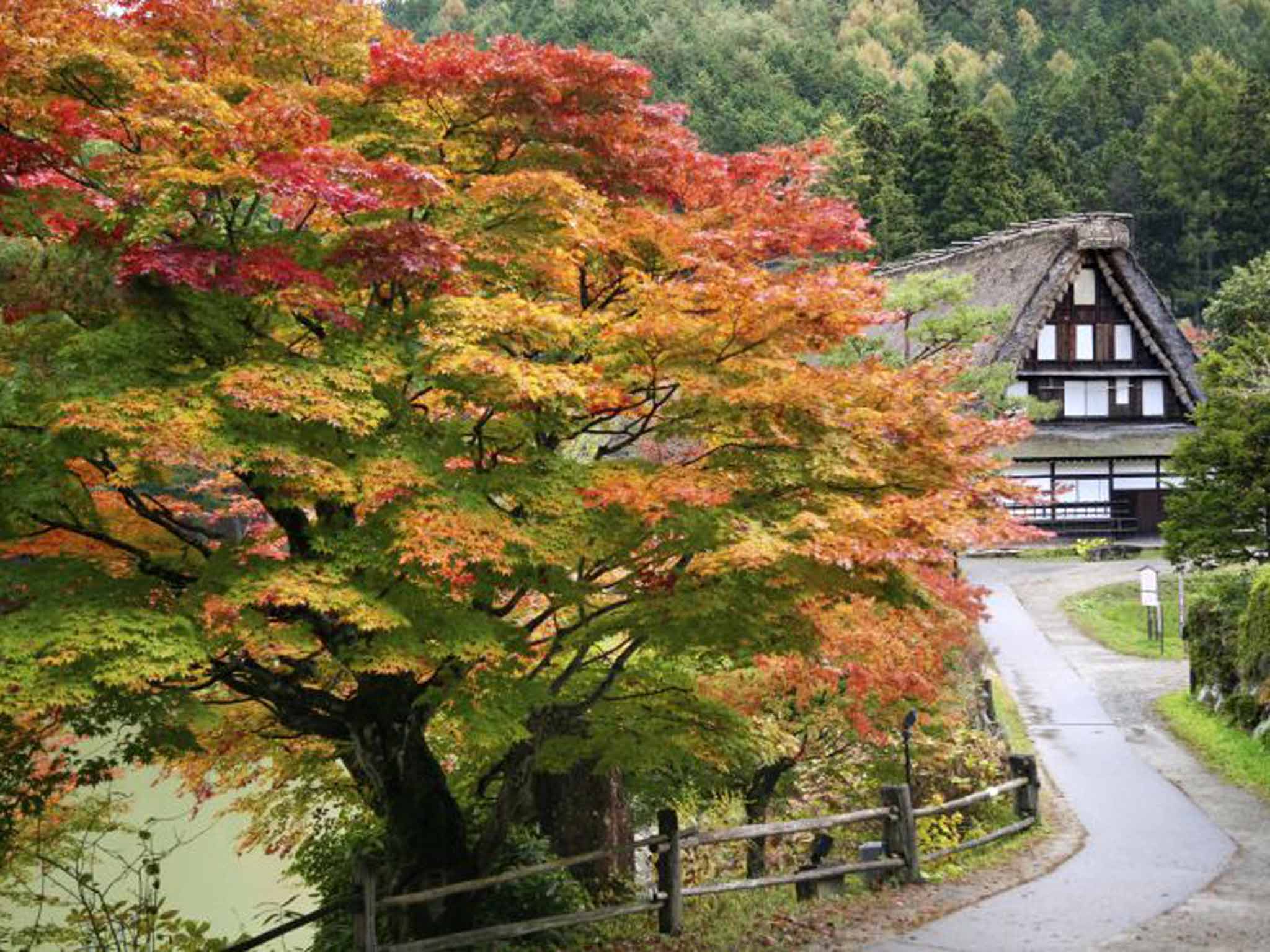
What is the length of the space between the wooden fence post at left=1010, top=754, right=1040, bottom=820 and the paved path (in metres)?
0.66

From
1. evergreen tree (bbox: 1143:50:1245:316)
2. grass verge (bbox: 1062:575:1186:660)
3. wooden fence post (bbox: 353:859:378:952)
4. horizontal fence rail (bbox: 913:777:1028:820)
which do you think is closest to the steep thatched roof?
grass verge (bbox: 1062:575:1186:660)

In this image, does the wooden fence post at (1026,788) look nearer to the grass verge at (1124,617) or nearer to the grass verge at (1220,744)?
the grass verge at (1220,744)

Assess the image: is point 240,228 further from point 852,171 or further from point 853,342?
point 852,171

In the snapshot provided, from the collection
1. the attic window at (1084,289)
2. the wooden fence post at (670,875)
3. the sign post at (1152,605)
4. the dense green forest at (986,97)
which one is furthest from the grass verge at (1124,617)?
the dense green forest at (986,97)

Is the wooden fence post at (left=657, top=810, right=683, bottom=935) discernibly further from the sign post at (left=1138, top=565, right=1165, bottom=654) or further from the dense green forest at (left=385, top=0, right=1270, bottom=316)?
the dense green forest at (left=385, top=0, right=1270, bottom=316)

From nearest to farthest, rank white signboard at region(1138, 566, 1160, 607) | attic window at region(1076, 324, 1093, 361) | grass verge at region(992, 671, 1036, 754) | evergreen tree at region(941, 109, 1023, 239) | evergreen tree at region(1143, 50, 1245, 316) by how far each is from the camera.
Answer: grass verge at region(992, 671, 1036, 754)
white signboard at region(1138, 566, 1160, 607)
attic window at region(1076, 324, 1093, 361)
evergreen tree at region(941, 109, 1023, 239)
evergreen tree at region(1143, 50, 1245, 316)

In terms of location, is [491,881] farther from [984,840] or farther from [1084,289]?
[1084,289]

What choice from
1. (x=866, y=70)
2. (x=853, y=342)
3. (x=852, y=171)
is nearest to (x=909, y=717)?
(x=853, y=342)

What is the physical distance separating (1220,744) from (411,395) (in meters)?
13.8

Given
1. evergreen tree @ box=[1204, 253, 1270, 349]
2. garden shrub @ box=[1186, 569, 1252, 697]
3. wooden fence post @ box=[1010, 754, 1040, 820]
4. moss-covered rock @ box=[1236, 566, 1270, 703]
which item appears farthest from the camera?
evergreen tree @ box=[1204, 253, 1270, 349]

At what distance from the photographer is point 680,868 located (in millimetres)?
10422

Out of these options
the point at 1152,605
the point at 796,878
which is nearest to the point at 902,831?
the point at 796,878

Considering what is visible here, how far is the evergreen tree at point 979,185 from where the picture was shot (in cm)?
5094

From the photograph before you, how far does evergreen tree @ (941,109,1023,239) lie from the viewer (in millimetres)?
50938
